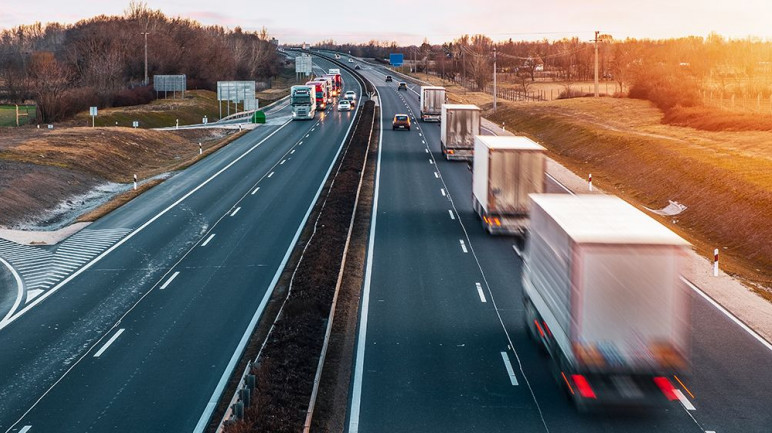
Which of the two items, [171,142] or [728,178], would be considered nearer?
[728,178]

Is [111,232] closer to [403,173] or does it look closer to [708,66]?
[403,173]

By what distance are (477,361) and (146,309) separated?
1001 cm

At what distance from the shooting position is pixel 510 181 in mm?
28578

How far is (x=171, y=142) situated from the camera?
66750 mm

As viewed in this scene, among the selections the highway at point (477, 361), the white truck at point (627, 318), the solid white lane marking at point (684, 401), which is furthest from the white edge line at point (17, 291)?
the solid white lane marking at point (684, 401)

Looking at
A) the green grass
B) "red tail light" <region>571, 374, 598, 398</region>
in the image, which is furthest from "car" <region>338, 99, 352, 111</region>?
"red tail light" <region>571, 374, 598, 398</region>

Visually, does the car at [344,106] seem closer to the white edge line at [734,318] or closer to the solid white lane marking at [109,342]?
the white edge line at [734,318]

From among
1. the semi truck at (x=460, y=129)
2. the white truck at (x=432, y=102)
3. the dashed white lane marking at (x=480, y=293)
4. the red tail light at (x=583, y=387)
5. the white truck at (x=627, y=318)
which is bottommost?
the dashed white lane marking at (x=480, y=293)

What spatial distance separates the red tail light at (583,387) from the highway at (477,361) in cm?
89

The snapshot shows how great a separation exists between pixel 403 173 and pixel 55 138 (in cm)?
2656

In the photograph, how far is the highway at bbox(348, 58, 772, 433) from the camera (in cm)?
1455

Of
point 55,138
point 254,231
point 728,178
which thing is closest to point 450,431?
point 254,231

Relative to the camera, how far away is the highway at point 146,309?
15.8 meters

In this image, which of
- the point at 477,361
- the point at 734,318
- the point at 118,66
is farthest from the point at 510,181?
the point at 118,66
